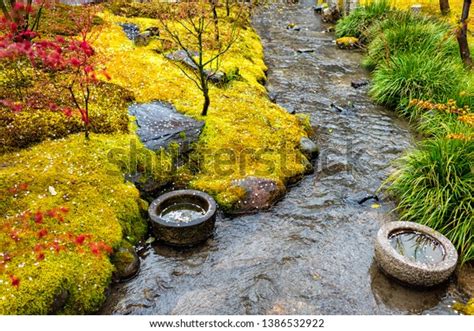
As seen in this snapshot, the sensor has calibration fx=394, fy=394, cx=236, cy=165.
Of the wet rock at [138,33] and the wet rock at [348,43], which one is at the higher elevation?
the wet rock at [138,33]

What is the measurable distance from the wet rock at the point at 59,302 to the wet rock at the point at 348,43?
1677cm

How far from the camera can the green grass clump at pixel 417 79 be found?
1170 centimetres

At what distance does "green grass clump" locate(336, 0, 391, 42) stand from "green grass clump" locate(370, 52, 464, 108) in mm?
5046

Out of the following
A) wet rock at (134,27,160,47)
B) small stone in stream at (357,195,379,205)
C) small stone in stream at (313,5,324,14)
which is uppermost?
small stone in stream at (313,5,324,14)

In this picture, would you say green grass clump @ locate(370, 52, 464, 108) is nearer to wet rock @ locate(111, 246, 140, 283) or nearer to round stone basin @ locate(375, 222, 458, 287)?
round stone basin @ locate(375, 222, 458, 287)

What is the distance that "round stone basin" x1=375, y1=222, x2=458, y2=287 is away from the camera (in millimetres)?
5969

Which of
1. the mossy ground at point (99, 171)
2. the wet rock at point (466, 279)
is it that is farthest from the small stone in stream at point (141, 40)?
the wet rock at point (466, 279)

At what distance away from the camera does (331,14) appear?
23.0 m

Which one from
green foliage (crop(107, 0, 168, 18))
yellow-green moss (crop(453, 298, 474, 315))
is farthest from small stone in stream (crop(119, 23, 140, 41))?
yellow-green moss (crop(453, 298, 474, 315))

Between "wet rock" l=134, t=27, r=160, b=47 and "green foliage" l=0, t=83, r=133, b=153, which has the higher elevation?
"wet rock" l=134, t=27, r=160, b=47

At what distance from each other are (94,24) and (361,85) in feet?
32.9

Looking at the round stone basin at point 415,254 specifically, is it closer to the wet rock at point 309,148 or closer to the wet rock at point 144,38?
the wet rock at point 309,148

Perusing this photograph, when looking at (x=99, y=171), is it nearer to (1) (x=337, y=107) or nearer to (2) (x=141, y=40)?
(2) (x=141, y=40)

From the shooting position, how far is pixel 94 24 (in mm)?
14242
